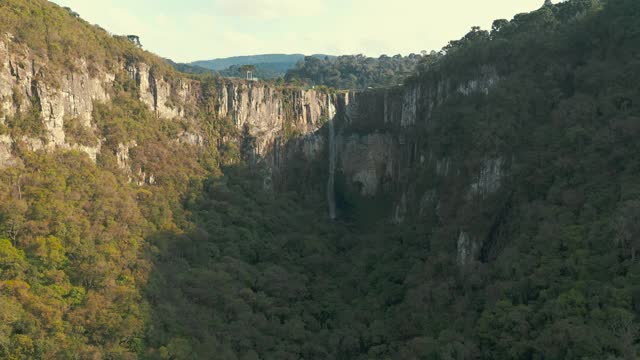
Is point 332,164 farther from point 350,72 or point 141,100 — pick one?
point 350,72

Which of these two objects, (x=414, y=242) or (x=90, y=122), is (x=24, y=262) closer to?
(x=90, y=122)

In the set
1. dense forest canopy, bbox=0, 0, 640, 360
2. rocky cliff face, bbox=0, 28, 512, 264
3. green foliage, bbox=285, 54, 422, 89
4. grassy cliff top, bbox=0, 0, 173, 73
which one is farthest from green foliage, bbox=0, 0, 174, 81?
green foliage, bbox=285, 54, 422, 89

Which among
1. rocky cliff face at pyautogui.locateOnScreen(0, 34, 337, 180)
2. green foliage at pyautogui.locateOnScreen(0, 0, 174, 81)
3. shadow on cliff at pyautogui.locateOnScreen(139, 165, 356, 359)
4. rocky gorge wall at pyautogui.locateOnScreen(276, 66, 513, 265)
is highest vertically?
green foliage at pyautogui.locateOnScreen(0, 0, 174, 81)

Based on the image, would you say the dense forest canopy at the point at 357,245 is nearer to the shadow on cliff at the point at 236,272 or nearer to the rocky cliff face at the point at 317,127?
the shadow on cliff at the point at 236,272

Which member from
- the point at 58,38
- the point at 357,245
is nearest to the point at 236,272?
the point at 357,245

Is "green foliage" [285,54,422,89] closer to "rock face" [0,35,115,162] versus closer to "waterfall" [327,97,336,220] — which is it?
"waterfall" [327,97,336,220]

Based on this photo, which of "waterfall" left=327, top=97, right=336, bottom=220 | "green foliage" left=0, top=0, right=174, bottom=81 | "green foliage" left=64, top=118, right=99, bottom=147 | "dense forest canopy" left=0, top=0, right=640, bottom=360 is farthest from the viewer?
"waterfall" left=327, top=97, right=336, bottom=220

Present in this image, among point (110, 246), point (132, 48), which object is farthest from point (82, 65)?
point (110, 246)

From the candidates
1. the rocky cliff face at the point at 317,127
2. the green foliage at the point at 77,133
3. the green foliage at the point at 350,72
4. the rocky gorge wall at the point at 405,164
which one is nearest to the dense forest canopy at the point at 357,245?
the rocky gorge wall at the point at 405,164
